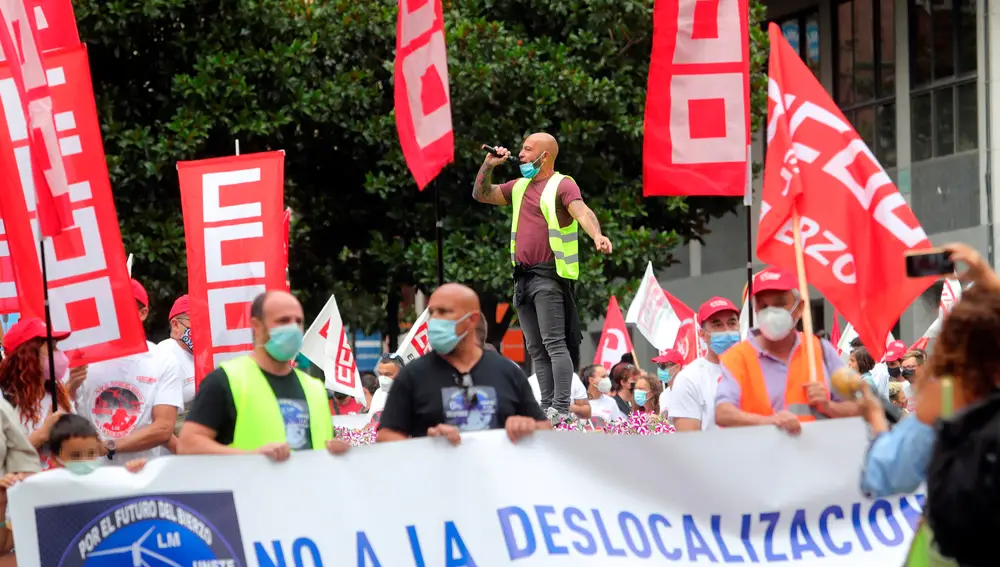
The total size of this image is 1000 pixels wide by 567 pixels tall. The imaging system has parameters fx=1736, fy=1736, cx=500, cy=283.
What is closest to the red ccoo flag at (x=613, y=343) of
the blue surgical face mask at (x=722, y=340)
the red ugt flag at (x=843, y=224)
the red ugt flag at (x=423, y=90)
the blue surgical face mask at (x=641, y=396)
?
the blue surgical face mask at (x=641, y=396)

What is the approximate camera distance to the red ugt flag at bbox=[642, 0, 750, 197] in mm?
10250

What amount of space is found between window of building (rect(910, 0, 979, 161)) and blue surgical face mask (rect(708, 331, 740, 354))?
852 inches

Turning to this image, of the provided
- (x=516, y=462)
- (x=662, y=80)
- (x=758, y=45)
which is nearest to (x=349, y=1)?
(x=758, y=45)

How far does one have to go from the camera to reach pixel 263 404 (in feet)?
23.0

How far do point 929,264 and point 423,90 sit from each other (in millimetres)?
5515

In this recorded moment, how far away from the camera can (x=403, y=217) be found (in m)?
24.2

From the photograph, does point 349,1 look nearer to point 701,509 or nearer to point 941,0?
point 941,0

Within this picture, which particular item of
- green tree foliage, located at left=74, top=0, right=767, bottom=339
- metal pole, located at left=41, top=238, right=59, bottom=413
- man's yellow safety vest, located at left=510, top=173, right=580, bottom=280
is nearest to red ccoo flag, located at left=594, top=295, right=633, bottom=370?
green tree foliage, located at left=74, top=0, right=767, bottom=339

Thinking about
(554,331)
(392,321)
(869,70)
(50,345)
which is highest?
(869,70)

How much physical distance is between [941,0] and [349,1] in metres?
11.7

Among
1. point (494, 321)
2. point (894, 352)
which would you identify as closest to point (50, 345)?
point (894, 352)

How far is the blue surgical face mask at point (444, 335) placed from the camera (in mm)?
7180

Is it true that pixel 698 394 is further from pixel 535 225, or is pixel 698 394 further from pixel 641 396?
pixel 641 396

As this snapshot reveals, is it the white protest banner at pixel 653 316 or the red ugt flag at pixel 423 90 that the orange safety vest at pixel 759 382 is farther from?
the white protest banner at pixel 653 316
